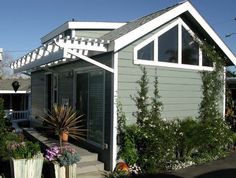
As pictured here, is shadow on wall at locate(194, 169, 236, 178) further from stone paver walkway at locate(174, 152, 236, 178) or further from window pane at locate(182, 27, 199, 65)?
window pane at locate(182, 27, 199, 65)

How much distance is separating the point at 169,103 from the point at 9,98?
2022 centimetres

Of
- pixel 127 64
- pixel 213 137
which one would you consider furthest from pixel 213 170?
pixel 127 64

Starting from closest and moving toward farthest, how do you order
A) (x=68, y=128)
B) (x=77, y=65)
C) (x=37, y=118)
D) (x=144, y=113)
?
(x=144, y=113) → (x=68, y=128) → (x=77, y=65) → (x=37, y=118)

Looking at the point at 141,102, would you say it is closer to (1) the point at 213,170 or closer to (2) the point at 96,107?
(2) the point at 96,107

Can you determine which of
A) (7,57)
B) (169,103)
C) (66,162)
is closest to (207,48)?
(169,103)

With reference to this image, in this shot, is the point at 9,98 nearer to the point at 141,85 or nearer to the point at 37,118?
the point at 37,118

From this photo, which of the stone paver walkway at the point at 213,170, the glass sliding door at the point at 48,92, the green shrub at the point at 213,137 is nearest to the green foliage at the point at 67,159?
the stone paver walkway at the point at 213,170

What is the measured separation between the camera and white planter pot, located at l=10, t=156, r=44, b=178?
304 inches

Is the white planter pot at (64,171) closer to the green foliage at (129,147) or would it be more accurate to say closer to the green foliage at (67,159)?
the green foliage at (67,159)

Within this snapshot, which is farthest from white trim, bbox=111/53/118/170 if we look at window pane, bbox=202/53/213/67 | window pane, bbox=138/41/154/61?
window pane, bbox=202/53/213/67

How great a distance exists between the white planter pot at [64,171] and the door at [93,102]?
1.98 metres

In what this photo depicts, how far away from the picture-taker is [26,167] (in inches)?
306

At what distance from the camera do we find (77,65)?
1172 cm

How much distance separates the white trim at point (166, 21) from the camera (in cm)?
929
